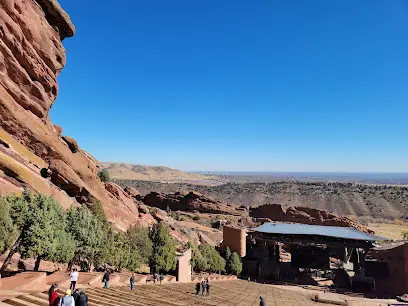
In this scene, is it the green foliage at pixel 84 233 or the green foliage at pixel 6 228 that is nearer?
the green foliage at pixel 6 228

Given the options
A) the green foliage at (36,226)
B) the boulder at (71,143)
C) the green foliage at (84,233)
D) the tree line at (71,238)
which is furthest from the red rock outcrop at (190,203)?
the green foliage at (36,226)

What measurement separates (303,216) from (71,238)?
7849 centimetres

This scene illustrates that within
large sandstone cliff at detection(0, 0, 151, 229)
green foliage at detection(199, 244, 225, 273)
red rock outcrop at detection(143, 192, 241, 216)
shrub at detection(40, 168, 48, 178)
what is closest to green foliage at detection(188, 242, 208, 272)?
green foliage at detection(199, 244, 225, 273)

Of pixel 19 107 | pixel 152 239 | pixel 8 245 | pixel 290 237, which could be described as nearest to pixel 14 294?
pixel 8 245

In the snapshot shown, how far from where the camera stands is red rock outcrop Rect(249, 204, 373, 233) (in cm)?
8368

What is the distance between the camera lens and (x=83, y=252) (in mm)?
26047

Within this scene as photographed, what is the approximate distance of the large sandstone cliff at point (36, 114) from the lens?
32.6m

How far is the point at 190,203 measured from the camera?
323 ft

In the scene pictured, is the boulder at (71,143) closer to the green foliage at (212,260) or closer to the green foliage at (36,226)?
the green foliage at (212,260)

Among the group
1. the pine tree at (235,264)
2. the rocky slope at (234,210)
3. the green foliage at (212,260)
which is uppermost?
the rocky slope at (234,210)

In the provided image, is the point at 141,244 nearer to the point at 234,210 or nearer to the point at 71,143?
the point at 71,143

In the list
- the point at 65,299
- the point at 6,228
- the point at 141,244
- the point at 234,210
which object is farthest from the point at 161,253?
the point at 234,210

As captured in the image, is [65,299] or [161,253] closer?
[65,299]

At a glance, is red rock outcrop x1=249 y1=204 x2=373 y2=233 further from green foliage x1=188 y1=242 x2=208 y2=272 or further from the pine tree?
green foliage x1=188 y1=242 x2=208 y2=272
